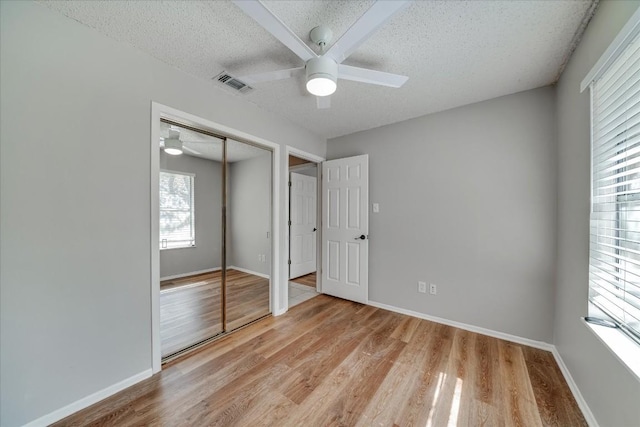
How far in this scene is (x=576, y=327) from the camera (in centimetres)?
166

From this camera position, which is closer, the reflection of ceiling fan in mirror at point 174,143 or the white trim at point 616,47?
the white trim at point 616,47

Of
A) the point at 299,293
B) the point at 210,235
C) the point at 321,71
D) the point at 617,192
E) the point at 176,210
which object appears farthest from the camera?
the point at 299,293

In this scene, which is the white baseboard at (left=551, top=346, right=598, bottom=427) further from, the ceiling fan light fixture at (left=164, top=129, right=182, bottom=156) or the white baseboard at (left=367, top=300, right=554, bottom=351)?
the ceiling fan light fixture at (left=164, top=129, right=182, bottom=156)

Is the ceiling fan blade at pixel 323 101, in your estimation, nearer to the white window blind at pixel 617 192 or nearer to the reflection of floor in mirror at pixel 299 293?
the white window blind at pixel 617 192

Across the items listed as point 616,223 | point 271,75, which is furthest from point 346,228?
point 616,223

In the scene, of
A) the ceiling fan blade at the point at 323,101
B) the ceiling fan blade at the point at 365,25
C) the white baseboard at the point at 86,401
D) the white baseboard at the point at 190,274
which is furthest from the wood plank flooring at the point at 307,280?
the ceiling fan blade at the point at 365,25

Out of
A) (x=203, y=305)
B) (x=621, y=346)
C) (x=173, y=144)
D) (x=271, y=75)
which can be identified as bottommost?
(x=203, y=305)

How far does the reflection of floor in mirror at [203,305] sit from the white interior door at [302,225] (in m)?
1.37

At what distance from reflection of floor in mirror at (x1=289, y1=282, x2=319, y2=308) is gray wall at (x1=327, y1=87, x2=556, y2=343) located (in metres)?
0.98

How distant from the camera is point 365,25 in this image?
1142mm

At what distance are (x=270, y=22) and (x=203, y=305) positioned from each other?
2608 millimetres

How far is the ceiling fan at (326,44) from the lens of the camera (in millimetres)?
1043

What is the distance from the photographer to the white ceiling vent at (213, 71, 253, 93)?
6.44 feet

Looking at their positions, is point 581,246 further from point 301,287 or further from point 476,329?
point 301,287
